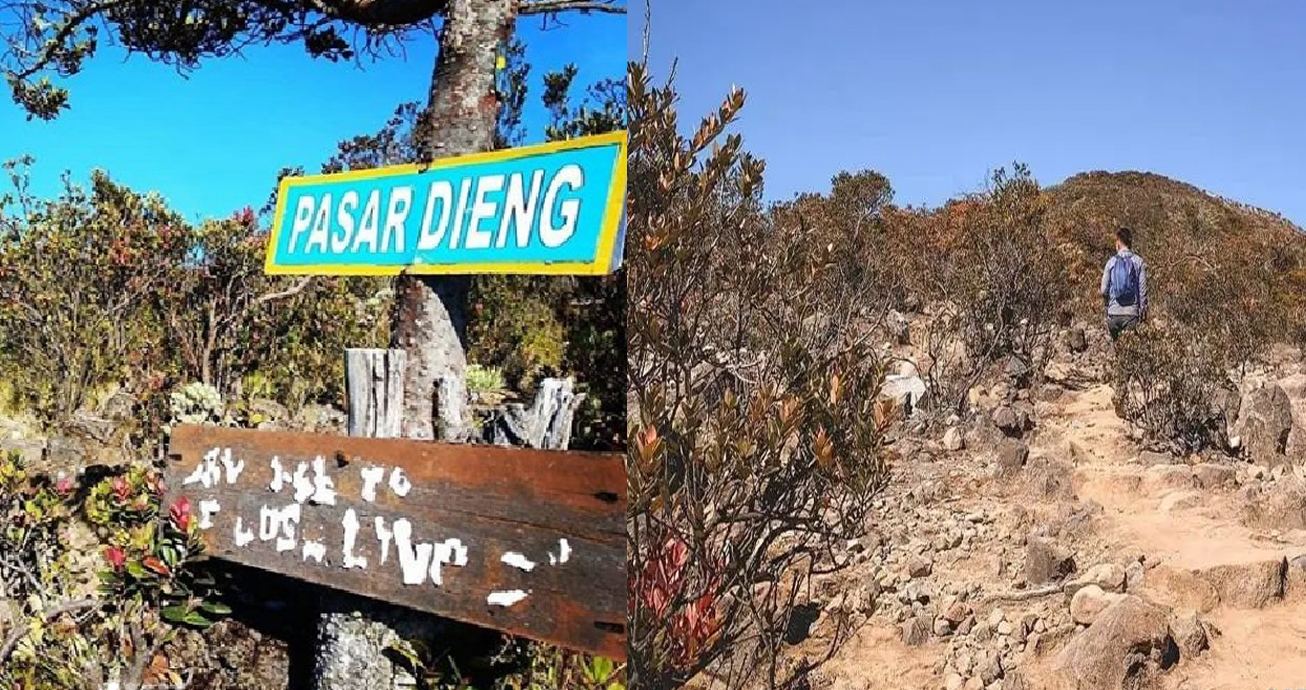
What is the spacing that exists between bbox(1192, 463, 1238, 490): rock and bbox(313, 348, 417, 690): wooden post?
2.66 metres

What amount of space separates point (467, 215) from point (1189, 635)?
1658 mm

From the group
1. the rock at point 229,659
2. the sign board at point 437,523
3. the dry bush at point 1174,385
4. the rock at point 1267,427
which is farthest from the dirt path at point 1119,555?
the rock at point 229,659

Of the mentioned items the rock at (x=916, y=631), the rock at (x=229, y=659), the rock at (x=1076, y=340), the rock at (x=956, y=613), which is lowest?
the rock at (x=229, y=659)

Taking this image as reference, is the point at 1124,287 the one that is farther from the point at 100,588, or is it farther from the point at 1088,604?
the point at 100,588

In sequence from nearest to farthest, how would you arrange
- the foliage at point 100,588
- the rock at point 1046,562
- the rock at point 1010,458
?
the foliage at point 100,588, the rock at point 1046,562, the rock at point 1010,458

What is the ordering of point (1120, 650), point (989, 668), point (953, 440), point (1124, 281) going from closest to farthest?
point (1120, 650), point (989, 668), point (953, 440), point (1124, 281)

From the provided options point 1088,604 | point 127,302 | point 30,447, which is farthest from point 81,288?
point 1088,604

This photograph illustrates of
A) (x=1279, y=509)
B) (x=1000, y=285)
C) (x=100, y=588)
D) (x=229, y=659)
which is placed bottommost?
(x=229, y=659)

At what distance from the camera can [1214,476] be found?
3367 millimetres

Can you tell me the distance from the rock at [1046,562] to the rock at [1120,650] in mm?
404

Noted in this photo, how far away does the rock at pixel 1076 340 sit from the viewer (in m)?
5.18

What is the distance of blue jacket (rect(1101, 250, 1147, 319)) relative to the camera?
440 cm

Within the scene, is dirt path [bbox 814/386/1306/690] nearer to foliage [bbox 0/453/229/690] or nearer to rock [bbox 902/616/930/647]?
rock [bbox 902/616/930/647]

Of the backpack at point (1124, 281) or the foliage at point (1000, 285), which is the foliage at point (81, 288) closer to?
the foliage at point (1000, 285)
